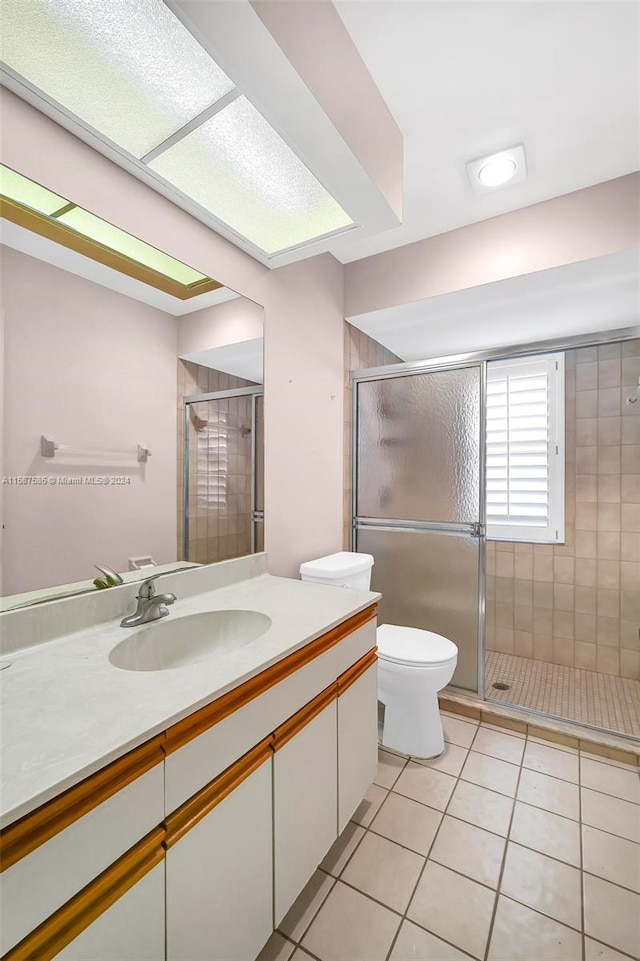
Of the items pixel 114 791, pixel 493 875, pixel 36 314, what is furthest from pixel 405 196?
pixel 493 875

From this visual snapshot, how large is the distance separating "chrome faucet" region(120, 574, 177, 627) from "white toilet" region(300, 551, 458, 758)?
0.83 m

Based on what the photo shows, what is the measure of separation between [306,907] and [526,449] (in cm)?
268

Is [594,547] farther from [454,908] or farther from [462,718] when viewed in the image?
[454,908]

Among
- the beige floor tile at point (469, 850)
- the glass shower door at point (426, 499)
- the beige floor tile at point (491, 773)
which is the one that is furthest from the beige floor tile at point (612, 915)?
the glass shower door at point (426, 499)

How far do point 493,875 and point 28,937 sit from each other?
136 centimetres

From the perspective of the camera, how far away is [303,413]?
2119mm

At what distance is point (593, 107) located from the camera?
1.46 metres

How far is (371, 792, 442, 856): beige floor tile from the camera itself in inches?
56.3

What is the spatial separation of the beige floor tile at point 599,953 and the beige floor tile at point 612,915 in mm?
15

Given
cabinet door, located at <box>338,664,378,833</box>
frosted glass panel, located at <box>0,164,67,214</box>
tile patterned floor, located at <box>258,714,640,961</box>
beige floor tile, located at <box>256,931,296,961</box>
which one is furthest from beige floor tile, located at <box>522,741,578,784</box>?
frosted glass panel, located at <box>0,164,67,214</box>

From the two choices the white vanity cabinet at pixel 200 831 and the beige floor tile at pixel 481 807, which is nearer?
the white vanity cabinet at pixel 200 831

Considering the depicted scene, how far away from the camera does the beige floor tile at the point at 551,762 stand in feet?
5.79

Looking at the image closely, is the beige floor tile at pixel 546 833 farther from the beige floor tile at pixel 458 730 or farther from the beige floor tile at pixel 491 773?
the beige floor tile at pixel 458 730

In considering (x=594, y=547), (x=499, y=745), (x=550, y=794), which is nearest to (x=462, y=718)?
(x=499, y=745)
